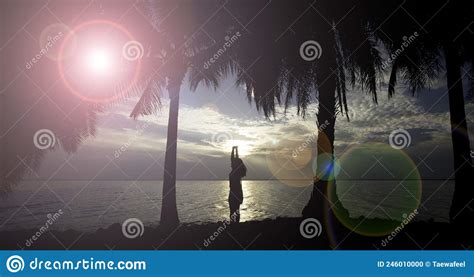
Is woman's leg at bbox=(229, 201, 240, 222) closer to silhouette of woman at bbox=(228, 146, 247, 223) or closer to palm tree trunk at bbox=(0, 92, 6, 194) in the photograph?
silhouette of woman at bbox=(228, 146, 247, 223)

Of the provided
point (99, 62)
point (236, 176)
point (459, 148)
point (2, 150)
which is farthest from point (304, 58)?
point (2, 150)

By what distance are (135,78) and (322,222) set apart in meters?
8.10

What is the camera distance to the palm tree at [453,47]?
10.1 meters

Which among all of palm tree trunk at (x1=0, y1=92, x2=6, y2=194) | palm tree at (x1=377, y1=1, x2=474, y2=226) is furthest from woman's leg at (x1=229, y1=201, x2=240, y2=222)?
palm tree trunk at (x1=0, y1=92, x2=6, y2=194)

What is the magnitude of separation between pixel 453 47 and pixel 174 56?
9.02 metres

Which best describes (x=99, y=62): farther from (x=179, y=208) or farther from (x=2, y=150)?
(x=179, y=208)

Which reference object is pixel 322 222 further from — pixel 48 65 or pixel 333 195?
pixel 48 65

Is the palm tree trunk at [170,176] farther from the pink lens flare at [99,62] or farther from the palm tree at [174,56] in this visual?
the pink lens flare at [99,62]

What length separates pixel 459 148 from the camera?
10.6 m

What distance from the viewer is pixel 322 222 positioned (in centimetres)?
1062

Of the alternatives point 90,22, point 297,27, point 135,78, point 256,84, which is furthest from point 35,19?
point 297,27

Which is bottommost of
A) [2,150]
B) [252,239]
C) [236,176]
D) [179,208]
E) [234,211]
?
[179,208]

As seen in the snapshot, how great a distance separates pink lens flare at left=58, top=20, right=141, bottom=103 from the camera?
11.7m

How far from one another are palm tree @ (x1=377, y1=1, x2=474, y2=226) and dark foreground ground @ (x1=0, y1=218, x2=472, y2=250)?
108 cm
